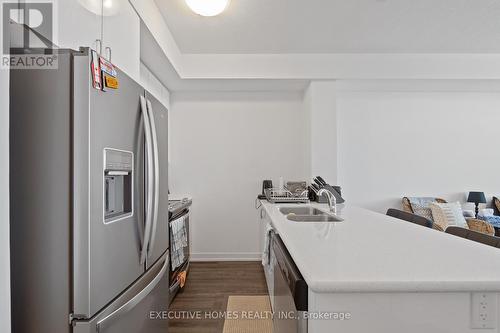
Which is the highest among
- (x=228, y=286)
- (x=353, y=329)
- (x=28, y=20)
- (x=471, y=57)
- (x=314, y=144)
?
(x=471, y=57)

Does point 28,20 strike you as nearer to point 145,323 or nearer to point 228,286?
point 145,323

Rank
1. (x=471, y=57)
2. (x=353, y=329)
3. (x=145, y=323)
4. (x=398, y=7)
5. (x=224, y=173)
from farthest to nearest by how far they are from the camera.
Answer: (x=224, y=173), (x=471, y=57), (x=398, y=7), (x=145, y=323), (x=353, y=329)

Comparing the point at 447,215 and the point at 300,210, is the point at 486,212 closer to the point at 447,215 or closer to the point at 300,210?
the point at 447,215

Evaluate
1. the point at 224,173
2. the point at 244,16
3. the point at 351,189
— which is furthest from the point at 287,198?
the point at 244,16

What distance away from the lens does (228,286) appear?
299 centimetres

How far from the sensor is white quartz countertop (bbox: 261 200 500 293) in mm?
823

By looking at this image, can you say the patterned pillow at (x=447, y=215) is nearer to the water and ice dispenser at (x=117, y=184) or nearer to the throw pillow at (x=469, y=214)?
the throw pillow at (x=469, y=214)

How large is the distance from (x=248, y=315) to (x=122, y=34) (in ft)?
7.61

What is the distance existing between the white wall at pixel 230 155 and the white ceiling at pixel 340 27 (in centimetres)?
82

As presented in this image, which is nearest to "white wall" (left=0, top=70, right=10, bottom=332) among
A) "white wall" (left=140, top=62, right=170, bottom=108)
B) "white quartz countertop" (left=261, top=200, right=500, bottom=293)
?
"white quartz countertop" (left=261, top=200, right=500, bottom=293)

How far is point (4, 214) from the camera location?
0.81 metres

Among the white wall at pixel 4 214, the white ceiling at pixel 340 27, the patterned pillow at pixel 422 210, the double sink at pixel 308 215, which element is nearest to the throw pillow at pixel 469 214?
the patterned pillow at pixel 422 210

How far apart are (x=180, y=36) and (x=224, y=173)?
1812mm

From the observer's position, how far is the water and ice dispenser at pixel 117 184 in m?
1.07
